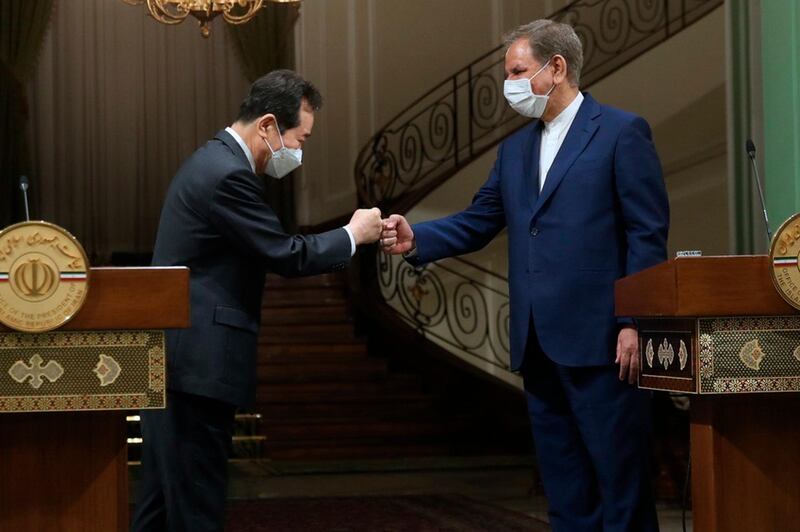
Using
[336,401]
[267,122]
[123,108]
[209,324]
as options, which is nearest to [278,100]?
[267,122]

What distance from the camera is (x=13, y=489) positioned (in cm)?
289

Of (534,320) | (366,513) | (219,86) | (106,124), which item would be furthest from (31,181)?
(534,320)

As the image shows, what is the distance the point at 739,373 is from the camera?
2920 millimetres

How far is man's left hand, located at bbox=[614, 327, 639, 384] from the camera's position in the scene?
3367 mm

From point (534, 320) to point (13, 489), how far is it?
147cm

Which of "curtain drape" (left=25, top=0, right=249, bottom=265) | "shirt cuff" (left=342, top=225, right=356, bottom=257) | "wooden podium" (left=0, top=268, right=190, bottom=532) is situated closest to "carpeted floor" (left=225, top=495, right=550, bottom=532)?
"shirt cuff" (left=342, top=225, right=356, bottom=257)

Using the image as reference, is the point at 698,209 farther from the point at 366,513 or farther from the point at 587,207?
the point at 587,207

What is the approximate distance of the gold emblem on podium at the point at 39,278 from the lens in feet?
9.20

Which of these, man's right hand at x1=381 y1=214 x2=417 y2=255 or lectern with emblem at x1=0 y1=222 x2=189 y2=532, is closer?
lectern with emblem at x1=0 y1=222 x2=189 y2=532

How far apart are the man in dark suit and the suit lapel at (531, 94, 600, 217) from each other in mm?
661

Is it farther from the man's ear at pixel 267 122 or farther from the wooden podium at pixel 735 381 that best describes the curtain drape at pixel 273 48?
the wooden podium at pixel 735 381

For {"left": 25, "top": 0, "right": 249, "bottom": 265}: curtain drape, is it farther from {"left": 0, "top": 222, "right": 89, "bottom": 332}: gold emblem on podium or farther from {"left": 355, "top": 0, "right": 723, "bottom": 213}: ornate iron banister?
{"left": 0, "top": 222, "right": 89, "bottom": 332}: gold emblem on podium

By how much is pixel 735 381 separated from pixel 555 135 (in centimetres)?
105

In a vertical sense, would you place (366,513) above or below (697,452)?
below
